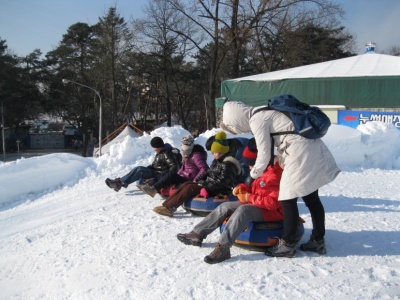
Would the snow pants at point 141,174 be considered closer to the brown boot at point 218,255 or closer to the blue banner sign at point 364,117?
the brown boot at point 218,255

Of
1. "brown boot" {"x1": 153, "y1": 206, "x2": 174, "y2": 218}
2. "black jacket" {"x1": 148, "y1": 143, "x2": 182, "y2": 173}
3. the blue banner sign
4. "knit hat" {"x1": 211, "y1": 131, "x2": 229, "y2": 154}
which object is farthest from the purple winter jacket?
the blue banner sign

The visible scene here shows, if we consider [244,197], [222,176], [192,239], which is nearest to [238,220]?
[244,197]

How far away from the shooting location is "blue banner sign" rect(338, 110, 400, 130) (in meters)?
11.4

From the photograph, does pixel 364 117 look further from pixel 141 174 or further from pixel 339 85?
pixel 141 174

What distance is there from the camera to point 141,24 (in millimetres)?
27203

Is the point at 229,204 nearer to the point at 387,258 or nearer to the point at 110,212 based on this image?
A: the point at 387,258

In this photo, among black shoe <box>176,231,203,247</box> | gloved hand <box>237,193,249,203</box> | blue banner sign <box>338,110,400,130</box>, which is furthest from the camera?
blue banner sign <box>338,110,400,130</box>

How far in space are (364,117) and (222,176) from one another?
28.3 ft

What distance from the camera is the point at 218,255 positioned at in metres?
3.45

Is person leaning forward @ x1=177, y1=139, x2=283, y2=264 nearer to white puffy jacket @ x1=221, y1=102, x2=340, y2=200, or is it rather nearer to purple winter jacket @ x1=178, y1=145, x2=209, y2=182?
white puffy jacket @ x1=221, y1=102, x2=340, y2=200

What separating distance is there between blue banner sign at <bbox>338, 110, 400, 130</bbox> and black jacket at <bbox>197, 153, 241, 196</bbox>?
27.4 ft

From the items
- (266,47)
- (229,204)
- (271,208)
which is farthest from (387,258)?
(266,47)

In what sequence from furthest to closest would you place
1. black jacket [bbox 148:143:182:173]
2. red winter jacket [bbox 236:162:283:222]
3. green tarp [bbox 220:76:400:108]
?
1. green tarp [bbox 220:76:400:108]
2. black jacket [bbox 148:143:182:173]
3. red winter jacket [bbox 236:162:283:222]

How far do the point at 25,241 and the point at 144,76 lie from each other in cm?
3422
